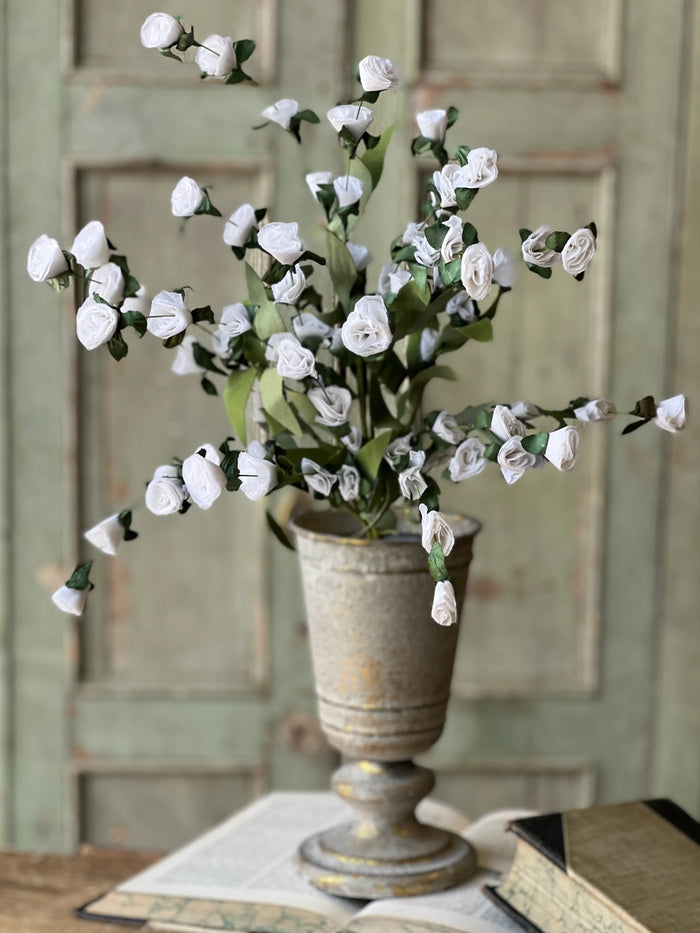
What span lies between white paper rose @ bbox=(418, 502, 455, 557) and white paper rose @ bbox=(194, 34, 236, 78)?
1.42ft

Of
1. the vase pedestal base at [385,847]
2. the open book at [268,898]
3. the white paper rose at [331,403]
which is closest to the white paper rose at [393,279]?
the white paper rose at [331,403]

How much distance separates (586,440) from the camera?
190cm

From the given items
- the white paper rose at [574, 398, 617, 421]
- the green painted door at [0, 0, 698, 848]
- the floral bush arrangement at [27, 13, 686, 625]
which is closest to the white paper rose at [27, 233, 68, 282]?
the floral bush arrangement at [27, 13, 686, 625]

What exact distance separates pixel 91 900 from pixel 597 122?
138 centimetres

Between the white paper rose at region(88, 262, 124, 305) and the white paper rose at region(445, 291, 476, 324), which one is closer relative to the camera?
the white paper rose at region(88, 262, 124, 305)

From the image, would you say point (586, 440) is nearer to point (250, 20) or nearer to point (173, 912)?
point (250, 20)

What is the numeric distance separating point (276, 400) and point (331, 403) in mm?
51

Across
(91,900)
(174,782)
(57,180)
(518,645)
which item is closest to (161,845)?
(174,782)

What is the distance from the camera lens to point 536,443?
3.16ft

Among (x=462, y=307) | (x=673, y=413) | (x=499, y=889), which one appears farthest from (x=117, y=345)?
(x=499, y=889)

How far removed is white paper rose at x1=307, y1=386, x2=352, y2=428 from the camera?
1030mm

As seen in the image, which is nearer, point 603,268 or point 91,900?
point 91,900

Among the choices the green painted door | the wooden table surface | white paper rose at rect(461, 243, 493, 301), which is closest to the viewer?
white paper rose at rect(461, 243, 493, 301)

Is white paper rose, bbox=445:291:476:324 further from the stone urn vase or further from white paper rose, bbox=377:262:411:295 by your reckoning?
the stone urn vase
